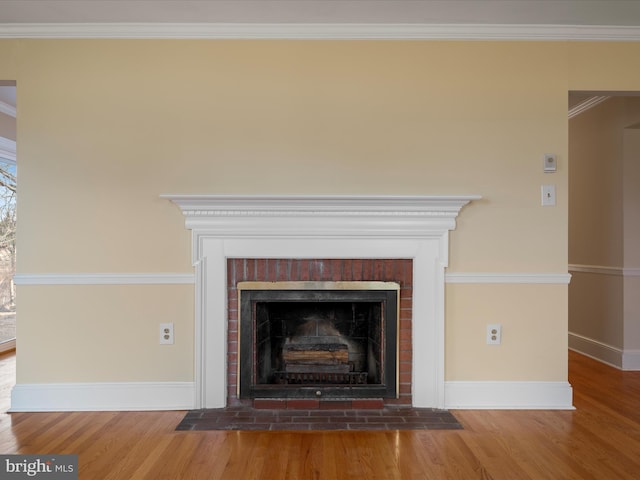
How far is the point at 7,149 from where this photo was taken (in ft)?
14.0

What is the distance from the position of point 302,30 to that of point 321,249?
4.35ft

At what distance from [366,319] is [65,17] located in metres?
2.56

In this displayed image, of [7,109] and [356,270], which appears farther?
[7,109]

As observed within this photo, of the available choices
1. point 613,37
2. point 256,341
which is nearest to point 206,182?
point 256,341

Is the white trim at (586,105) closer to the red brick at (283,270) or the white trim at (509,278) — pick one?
the white trim at (509,278)

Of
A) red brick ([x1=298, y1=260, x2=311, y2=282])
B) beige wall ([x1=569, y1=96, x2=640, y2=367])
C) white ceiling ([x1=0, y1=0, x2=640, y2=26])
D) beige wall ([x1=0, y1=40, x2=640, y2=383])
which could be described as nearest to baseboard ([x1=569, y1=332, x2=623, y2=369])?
beige wall ([x1=569, y1=96, x2=640, y2=367])

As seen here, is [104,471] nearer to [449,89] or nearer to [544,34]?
[449,89]

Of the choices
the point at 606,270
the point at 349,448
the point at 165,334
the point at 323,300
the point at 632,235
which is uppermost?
the point at 632,235

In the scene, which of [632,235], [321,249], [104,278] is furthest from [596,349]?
[104,278]

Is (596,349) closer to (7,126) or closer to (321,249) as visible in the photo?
(321,249)

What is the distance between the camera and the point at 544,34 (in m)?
2.74

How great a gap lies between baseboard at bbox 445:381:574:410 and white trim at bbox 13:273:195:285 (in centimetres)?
176

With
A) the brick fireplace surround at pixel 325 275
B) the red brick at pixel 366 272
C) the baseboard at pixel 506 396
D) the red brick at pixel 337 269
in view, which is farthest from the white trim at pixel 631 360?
the red brick at pixel 337 269

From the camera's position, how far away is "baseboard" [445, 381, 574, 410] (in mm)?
2740
